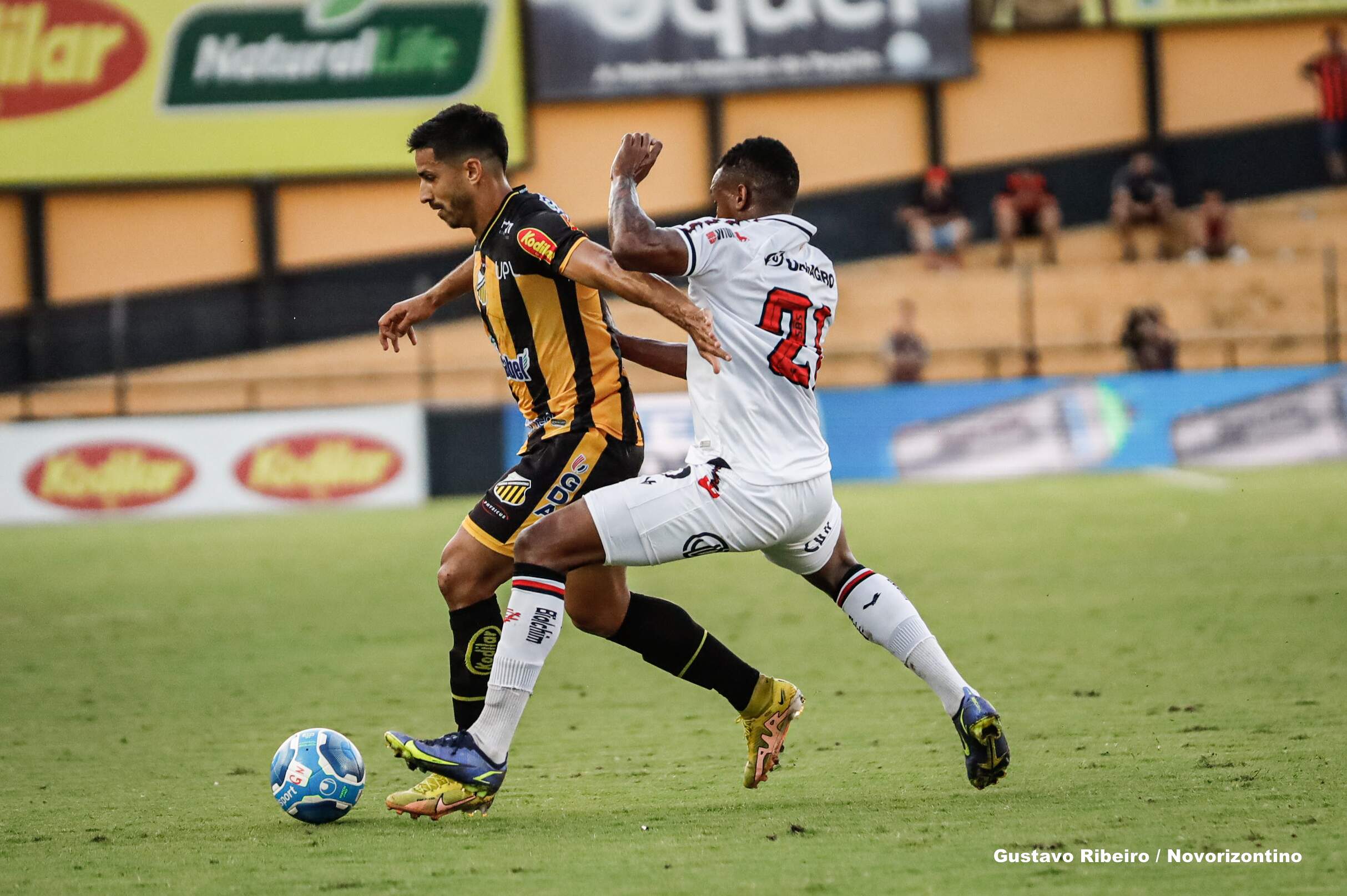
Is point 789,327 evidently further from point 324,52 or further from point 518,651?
point 324,52

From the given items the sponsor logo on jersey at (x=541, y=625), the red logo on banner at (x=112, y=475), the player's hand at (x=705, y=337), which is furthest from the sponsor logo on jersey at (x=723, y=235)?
the red logo on banner at (x=112, y=475)

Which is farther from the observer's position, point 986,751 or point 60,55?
point 60,55

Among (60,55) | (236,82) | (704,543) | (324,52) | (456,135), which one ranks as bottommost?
(704,543)

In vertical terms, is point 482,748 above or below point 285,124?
below

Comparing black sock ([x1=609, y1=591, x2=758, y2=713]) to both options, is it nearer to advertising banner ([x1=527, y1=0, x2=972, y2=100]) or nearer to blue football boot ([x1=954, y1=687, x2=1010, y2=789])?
blue football boot ([x1=954, y1=687, x2=1010, y2=789])

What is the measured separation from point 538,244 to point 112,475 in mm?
14612

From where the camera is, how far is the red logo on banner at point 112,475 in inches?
728

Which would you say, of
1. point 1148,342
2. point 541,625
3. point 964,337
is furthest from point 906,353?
point 541,625

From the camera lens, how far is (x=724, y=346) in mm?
5133

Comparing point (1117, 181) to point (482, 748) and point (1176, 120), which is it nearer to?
point (1176, 120)

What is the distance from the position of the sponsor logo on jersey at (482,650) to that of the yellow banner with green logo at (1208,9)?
24.1 metres

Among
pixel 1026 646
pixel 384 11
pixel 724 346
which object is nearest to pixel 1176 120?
pixel 384 11

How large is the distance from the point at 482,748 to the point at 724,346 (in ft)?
4.68

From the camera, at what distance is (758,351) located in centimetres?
513
